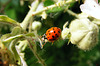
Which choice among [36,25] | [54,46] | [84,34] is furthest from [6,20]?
[54,46]

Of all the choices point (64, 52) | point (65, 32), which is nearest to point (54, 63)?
point (64, 52)

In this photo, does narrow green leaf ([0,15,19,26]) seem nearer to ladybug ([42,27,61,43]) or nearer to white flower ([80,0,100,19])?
ladybug ([42,27,61,43])

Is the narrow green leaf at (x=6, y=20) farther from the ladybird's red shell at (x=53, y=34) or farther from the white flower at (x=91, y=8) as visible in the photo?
the white flower at (x=91, y=8)

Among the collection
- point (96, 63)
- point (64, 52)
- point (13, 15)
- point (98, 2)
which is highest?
point (98, 2)

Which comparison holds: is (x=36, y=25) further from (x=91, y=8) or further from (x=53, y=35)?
(x=91, y=8)

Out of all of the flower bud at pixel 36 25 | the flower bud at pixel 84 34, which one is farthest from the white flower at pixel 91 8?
the flower bud at pixel 36 25

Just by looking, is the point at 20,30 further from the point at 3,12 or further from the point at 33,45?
the point at 3,12
